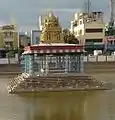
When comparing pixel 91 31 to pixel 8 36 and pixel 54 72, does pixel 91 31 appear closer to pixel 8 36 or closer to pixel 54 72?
pixel 8 36

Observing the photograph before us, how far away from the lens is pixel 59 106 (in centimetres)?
1928

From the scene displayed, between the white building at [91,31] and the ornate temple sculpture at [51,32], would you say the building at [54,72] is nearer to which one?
the ornate temple sculpture at [51,32]

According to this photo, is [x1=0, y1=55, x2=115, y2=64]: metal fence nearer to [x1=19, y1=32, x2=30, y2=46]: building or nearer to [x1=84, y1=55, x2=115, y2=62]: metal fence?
[x1=84, y1=55, x2=115, y2=62]: metal fence

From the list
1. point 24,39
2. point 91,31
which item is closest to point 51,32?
point 91,31

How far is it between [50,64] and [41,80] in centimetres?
237

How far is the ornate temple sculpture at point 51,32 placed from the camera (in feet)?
105

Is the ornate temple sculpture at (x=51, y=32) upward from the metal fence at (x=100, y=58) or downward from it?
upward

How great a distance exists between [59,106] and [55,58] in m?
9.18

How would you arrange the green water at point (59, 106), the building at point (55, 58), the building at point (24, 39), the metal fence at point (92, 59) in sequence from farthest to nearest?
the building at point (24, 39), the metal fence at point (92, 59), the building at point (55, 58), the green water at point (59, 106)

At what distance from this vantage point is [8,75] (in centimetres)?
3875

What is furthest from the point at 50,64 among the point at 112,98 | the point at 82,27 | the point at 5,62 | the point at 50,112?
the point at 82,27

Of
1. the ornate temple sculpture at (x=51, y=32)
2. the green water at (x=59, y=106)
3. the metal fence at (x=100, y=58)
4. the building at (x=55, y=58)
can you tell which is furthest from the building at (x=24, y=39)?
the green water at (x=59, y=106)

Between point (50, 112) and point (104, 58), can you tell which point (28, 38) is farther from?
point (50, 112)

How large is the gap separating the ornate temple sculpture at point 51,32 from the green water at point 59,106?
810 cm
